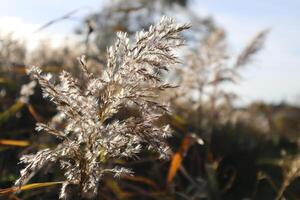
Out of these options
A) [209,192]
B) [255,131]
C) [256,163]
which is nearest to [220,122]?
[255,131]

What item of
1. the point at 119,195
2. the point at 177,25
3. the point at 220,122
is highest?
the point at 220,122

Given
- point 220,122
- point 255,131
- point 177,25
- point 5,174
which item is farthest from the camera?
point 255,131

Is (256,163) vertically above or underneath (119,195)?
above

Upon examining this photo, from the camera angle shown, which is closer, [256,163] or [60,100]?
[60,100]

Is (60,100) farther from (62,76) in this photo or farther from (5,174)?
(5,174)

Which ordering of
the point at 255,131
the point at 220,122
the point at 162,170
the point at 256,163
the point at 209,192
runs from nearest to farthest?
the point at 209,192
the point at 162,170
the point at 256,163
the point at 220,122
the point at 255,131

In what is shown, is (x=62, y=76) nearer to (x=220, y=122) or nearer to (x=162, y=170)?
(x=162, y=170)
